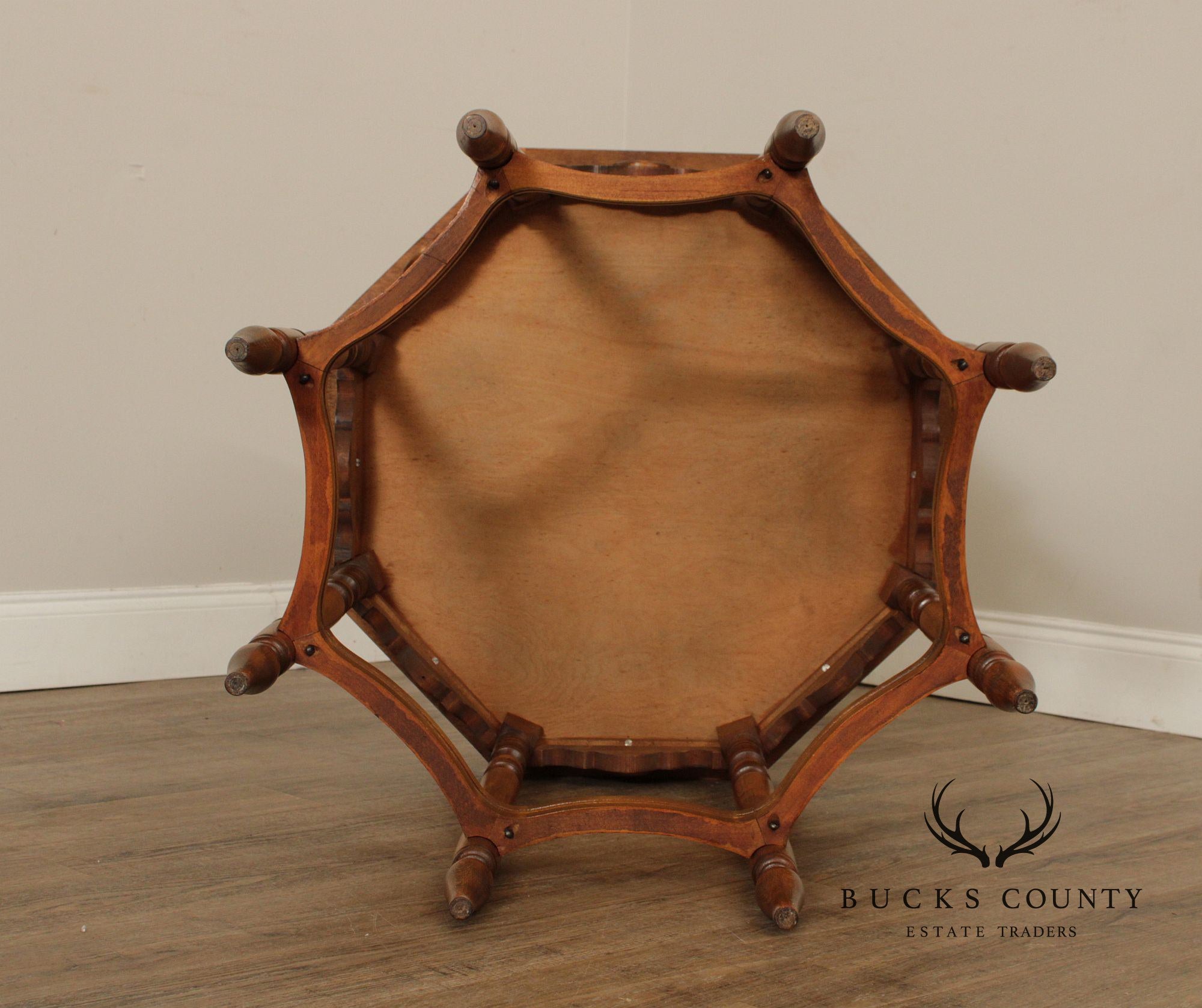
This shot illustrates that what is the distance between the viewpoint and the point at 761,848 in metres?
0.99

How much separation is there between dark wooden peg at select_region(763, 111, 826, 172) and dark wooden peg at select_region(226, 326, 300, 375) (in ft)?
1.57

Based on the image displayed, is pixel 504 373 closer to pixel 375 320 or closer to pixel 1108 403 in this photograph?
pixel 375 320

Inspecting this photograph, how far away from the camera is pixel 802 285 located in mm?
1146

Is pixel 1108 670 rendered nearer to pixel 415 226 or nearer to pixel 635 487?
pixel 635 487

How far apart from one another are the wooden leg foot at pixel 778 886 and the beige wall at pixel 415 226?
96 centimetres

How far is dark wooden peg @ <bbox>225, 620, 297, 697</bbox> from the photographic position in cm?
85

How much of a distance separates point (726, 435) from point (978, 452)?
2.47ft

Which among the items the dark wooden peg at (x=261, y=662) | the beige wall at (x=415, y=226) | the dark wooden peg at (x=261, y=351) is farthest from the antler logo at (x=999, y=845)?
the dark wooden peg at (x=261, y=351)

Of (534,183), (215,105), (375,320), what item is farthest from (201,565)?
(534,183)

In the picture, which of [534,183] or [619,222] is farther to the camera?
[619,222]

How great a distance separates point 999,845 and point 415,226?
1415 millimetres

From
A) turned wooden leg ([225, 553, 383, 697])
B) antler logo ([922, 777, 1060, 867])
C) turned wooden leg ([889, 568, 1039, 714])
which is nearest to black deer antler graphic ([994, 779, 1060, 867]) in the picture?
antler logo ([922, 777, 1060, 867])

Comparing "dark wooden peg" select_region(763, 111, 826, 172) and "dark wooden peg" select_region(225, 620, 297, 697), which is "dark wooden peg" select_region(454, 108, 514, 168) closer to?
"dark wooden peg" select_region(763, 111, 826, 172)

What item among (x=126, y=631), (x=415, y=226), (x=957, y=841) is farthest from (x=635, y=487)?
(x=126, y=631)
